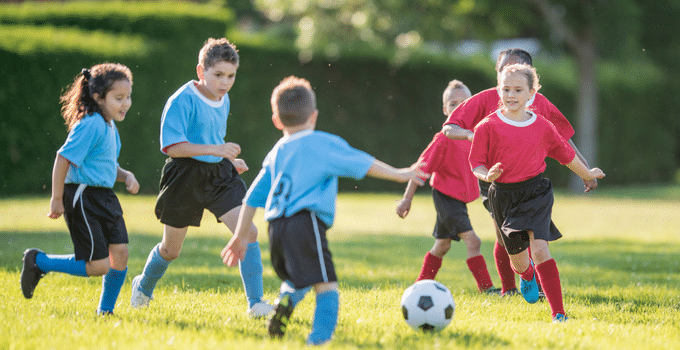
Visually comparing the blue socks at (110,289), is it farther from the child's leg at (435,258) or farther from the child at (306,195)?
the child's leg at (435,258)

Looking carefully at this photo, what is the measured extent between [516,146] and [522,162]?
0.11 metres

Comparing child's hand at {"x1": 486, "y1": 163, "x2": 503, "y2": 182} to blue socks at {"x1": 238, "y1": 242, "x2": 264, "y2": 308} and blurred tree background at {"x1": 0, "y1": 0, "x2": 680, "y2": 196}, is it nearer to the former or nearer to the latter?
blue socks at {"x1": 238, "y1": 242, "x2": 264, "y2": 308}

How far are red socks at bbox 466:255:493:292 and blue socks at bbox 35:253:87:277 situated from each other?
300 cm

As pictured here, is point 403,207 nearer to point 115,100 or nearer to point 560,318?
point 560,318

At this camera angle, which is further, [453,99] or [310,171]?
[453,99]

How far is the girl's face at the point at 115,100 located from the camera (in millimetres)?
4055

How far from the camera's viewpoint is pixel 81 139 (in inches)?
153

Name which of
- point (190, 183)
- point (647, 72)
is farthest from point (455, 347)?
point (647, 72)

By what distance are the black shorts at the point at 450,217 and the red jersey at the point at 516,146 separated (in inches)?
38.4

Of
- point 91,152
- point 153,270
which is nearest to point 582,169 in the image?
point 153,270

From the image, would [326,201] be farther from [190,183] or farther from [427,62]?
[427,62]

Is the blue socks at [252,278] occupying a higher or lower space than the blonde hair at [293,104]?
lower

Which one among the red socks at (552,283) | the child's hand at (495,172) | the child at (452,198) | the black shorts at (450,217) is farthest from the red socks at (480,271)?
the child's hand at (495,172)

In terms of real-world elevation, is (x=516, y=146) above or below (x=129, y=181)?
above
